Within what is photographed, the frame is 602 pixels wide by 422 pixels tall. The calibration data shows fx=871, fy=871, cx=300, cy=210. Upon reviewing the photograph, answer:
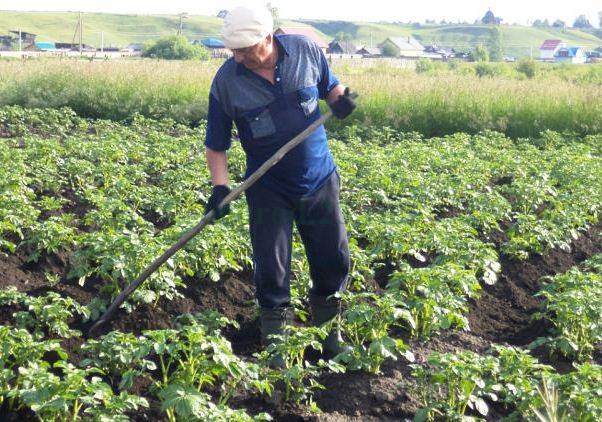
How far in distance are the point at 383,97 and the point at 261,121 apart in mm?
12594

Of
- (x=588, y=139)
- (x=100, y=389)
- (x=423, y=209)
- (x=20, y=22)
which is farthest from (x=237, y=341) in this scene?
(x=20, y=22)

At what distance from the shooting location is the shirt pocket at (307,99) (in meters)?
4.88

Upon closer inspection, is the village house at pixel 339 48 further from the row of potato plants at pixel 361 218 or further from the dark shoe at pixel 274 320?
the dark shoe at pixel 274 320

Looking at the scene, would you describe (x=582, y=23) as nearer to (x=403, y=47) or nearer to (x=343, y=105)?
(x=403, y=47)

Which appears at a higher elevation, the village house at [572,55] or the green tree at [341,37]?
the village house at [572,55]

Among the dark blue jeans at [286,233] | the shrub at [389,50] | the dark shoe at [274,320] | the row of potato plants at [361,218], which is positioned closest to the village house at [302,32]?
the dark blue jeans at [286,233]

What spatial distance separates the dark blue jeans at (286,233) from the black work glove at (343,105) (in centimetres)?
37

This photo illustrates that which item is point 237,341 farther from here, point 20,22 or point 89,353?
point 20,22

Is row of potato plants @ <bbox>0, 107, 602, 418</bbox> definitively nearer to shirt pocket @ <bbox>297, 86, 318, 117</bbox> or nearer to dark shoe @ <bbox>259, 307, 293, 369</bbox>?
dark shoe @ <bbox>259, 307, 293, 369</bbox>

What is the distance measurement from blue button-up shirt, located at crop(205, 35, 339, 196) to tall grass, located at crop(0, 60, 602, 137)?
11.5 metres

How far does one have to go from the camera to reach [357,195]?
872 cm

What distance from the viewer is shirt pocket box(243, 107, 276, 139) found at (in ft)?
15.9

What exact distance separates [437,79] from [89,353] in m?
14.8

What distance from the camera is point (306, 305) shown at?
603 cm
